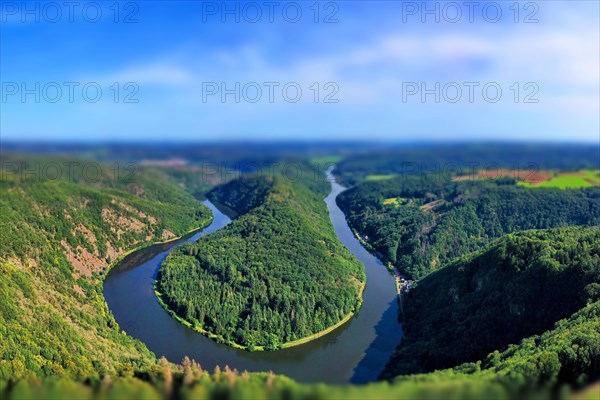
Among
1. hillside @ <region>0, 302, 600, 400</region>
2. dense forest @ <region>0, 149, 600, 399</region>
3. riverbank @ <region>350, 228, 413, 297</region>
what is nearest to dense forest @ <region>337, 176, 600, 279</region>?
dense forest @ <region>0, 149, 600, 399</region>

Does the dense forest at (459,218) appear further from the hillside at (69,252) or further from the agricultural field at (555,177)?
the hillside at (69,252)

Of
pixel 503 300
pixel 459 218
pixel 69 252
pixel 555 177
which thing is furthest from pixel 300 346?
pixel 555 177

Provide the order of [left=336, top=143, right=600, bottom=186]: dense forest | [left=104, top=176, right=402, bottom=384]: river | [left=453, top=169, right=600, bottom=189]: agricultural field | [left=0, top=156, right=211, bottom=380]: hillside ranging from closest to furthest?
[left=0, top=156, right=211, bottom=380]: hillside → [left=104, top=176, right=402, bottom=384]: river → [left=336, top=143, right=600, bottom=186]: dense forest → [left=453, top=169, right=600, bottom=189]: agricultural field

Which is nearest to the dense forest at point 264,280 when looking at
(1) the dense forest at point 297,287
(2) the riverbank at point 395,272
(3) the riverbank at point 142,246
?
(1) the dense forest at point 297,287

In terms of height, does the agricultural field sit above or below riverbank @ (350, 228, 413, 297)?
above

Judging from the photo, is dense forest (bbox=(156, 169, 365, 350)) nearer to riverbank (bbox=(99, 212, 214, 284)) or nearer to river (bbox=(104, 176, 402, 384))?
river (bbox=(104, 176, 402, 384))

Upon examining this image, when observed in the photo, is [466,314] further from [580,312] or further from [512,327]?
[580,312]
